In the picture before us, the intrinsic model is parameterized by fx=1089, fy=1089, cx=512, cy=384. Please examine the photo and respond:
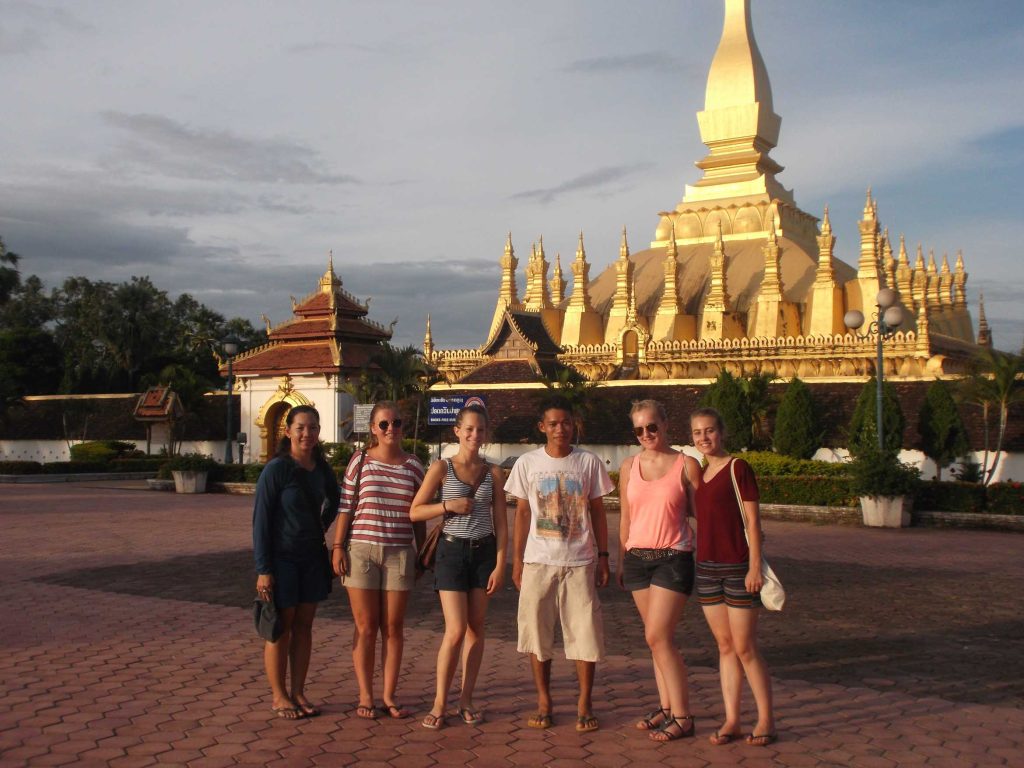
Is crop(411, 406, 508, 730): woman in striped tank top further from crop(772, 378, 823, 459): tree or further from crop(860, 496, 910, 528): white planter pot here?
crop(772, 378, 823, 459): tree

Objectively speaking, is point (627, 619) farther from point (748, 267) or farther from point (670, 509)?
point (748, 267)

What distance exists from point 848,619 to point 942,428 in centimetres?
1443

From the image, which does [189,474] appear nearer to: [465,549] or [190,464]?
[190,464]

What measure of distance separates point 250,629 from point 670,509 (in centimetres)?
452

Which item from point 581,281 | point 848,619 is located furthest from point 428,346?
point 848,619

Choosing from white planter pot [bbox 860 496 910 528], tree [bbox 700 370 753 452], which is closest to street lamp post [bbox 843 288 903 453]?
white planter pot [bbox 860 496 910 528]

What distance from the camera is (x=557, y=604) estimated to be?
614 cm

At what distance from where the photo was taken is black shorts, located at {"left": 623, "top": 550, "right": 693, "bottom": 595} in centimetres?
595

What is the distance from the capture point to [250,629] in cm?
904

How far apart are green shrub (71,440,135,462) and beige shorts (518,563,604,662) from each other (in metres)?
30.5

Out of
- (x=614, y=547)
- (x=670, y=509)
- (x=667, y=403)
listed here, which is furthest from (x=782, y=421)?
(x=670, y=509)

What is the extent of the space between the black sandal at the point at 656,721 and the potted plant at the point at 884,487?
44.6 ft

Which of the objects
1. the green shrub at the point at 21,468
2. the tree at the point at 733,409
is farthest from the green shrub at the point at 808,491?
the green shrub at the point at 21,468

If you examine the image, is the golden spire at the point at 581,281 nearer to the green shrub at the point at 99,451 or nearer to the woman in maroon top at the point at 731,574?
the green shrub at the point at 99,451
